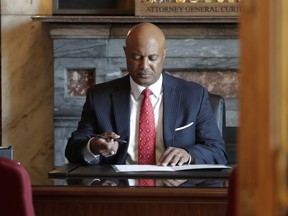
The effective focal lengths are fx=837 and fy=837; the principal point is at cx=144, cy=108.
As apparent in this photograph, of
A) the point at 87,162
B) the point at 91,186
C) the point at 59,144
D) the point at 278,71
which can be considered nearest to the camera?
the point at 278,71

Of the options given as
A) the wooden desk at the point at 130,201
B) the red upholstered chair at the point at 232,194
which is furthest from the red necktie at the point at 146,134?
the red upholstered chair at the point at 232,194

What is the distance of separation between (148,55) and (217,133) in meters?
0.49

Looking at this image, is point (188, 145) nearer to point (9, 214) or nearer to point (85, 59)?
point (9, 214)

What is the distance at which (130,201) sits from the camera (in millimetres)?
2887

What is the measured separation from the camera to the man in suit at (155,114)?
3.76 m

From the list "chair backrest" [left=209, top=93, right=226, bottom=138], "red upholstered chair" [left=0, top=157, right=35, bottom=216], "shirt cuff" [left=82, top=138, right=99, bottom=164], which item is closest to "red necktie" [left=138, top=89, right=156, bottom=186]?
"shirt cuff" [left=82, top=138, right=99, bottom=164]

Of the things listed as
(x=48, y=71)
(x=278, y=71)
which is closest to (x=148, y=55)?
(x=48, y=71)

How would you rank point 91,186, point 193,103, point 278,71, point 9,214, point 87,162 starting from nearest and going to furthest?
1. point 278,71
2. point 9,214
3. point 91,186
4. point 87,162
5. point 193,103

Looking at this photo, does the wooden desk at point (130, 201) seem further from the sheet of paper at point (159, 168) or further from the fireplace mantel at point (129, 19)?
the fireplace mantel at point (129, 19)

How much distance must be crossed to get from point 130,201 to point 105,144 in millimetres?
669

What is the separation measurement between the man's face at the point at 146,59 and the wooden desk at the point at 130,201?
3.68 ft

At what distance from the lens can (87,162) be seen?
3.70 metres

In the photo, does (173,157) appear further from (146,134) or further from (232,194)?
(232,194)

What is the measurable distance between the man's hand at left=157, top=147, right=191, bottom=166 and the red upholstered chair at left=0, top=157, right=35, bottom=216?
1401mm
